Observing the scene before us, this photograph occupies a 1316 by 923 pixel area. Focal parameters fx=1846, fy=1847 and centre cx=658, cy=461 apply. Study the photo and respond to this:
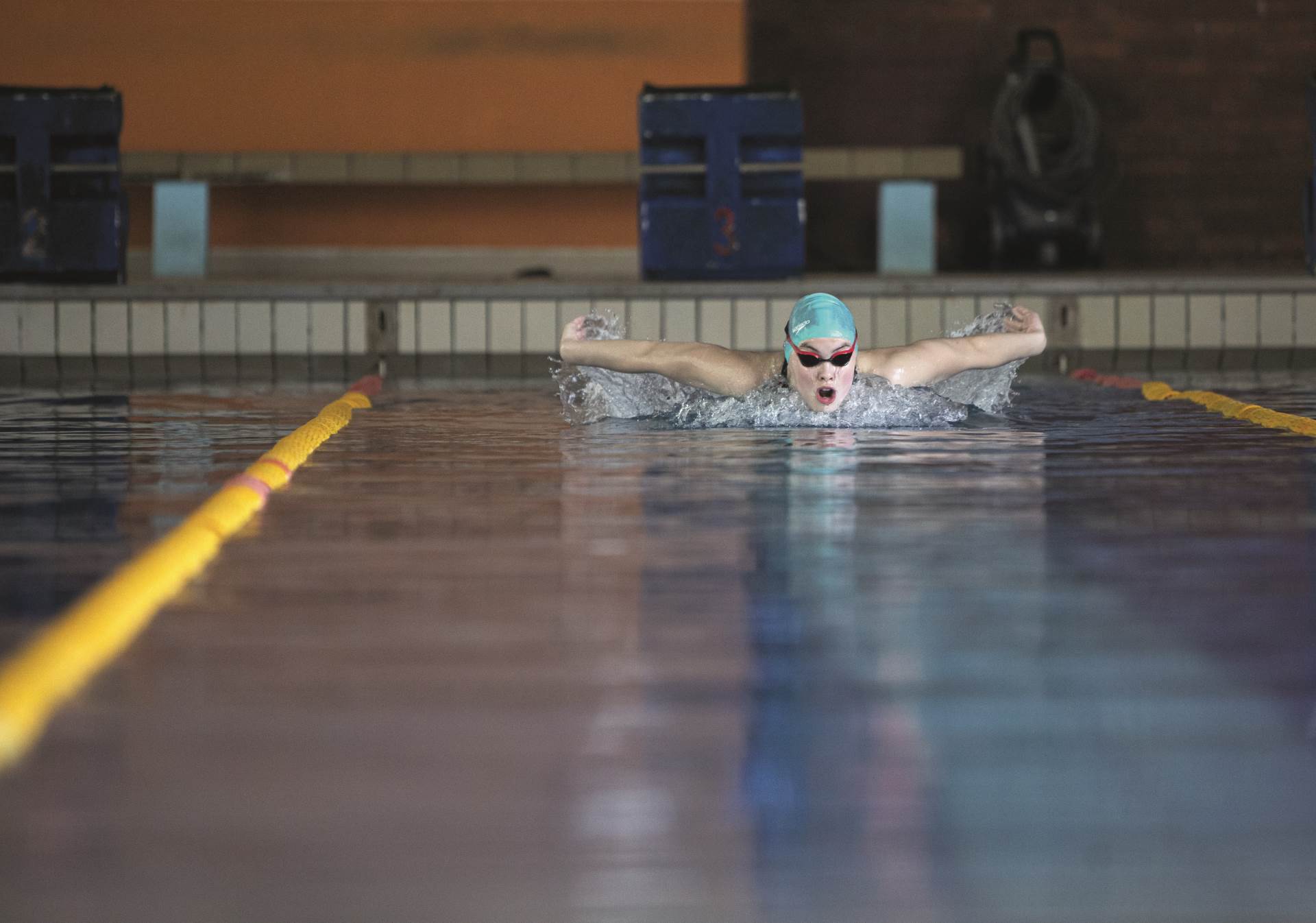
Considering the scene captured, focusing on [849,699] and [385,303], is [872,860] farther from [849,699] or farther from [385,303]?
[385,303]

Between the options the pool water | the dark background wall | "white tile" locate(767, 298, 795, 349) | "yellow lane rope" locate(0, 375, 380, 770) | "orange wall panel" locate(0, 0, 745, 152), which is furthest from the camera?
the dark background wall

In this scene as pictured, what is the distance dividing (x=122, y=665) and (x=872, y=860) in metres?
0.92

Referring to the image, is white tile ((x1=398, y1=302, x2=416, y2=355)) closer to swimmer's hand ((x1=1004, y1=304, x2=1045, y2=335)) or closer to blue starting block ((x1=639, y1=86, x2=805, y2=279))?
blue starting block ((x1=639, y1=86, x2=805, y2=279))

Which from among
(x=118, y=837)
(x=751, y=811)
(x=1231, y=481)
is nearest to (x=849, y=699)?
(x=751, y=811)

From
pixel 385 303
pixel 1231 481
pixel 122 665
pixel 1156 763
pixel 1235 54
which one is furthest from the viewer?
pixel 1235 54

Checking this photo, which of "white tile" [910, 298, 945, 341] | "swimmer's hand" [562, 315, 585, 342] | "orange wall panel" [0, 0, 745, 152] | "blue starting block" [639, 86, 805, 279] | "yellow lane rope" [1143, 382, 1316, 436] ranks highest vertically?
"orange wall panel" [0, 0, 745, 152]

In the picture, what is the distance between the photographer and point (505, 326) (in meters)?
7.95

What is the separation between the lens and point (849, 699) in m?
1.80

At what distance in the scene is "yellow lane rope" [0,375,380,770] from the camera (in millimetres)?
1708

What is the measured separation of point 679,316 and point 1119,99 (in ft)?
14.6

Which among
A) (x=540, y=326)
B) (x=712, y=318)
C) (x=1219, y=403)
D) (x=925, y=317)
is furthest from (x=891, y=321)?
(x=1219, y=403)

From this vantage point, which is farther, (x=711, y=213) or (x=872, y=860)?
(x=711, y=213)

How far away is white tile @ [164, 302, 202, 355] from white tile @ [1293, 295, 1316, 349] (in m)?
4.71

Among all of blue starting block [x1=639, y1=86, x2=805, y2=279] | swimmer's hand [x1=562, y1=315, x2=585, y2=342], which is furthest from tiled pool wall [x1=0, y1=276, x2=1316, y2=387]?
swimmer's hand [x1=562, y1=315, x2=585, y2=342]
